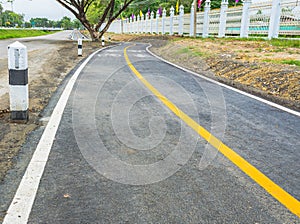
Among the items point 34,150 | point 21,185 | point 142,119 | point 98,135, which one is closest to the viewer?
point 21,185

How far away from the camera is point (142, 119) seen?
16.5 feet

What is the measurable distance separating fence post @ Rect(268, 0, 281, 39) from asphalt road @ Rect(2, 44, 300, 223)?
15311 mm

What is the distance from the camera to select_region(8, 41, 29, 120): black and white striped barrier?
4.55 m

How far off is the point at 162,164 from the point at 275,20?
18.8 m

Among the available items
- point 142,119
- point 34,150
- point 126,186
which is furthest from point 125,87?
point 126,186

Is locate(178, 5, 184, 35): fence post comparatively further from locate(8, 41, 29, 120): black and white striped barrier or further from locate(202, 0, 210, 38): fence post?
locate(8, 41, 29, 120): black and white striped barrier

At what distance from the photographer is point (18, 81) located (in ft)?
15.2

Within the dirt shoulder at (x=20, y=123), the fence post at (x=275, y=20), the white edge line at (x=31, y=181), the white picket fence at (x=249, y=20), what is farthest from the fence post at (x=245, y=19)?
the white edge line at (x=31, y=181)

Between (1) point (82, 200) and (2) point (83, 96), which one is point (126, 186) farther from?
(2) point (83, 96)

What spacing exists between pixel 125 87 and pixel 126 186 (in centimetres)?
477

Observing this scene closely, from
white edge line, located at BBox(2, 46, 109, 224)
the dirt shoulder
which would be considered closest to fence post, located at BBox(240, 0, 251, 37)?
the dirt shoulder

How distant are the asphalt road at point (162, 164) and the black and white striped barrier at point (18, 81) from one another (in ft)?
2.14

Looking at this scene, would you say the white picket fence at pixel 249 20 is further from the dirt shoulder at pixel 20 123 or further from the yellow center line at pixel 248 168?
the yellow center line at pixel 248 168

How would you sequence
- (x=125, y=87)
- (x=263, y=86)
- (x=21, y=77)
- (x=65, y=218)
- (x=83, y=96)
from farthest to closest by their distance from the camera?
Result: (x=263, y=86)
(x=125, y=87)
(x=83, y=96)
(x=21, y=77)
(x=65, y=218)
